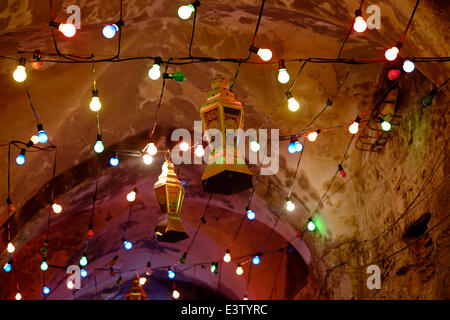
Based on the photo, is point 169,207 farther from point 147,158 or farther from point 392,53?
point 392,53

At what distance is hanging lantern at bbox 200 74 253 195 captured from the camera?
14.0 feet

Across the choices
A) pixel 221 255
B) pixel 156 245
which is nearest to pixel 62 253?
pixel 156 245

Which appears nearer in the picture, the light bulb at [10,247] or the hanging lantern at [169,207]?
the hanging lantern at [169,207]

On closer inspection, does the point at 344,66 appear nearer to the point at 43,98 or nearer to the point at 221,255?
the point at 43,98

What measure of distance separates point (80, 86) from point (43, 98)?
53 centimetres

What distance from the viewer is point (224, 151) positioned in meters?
4.28

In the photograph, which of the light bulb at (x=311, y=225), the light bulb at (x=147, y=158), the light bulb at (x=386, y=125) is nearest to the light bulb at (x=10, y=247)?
the light bulb at (x=147, y=158)

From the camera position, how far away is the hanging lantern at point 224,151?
425 centimetres

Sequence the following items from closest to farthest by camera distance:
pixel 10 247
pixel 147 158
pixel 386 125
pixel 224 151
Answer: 1. pixel 224 151
2. pixel 386 125
3. pixel 147 158
4. pixel 10 247

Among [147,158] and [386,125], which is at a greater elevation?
[386,125]

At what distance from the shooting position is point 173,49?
6875mm

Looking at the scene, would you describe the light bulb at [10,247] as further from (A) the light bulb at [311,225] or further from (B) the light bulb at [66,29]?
(A) the light bulb at [311,225]

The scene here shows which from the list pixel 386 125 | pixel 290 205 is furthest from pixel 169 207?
pixel 290 205

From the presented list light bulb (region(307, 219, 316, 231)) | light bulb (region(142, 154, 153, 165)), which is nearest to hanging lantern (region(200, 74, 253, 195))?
light bulb (region(142, 154, 153, 165))
